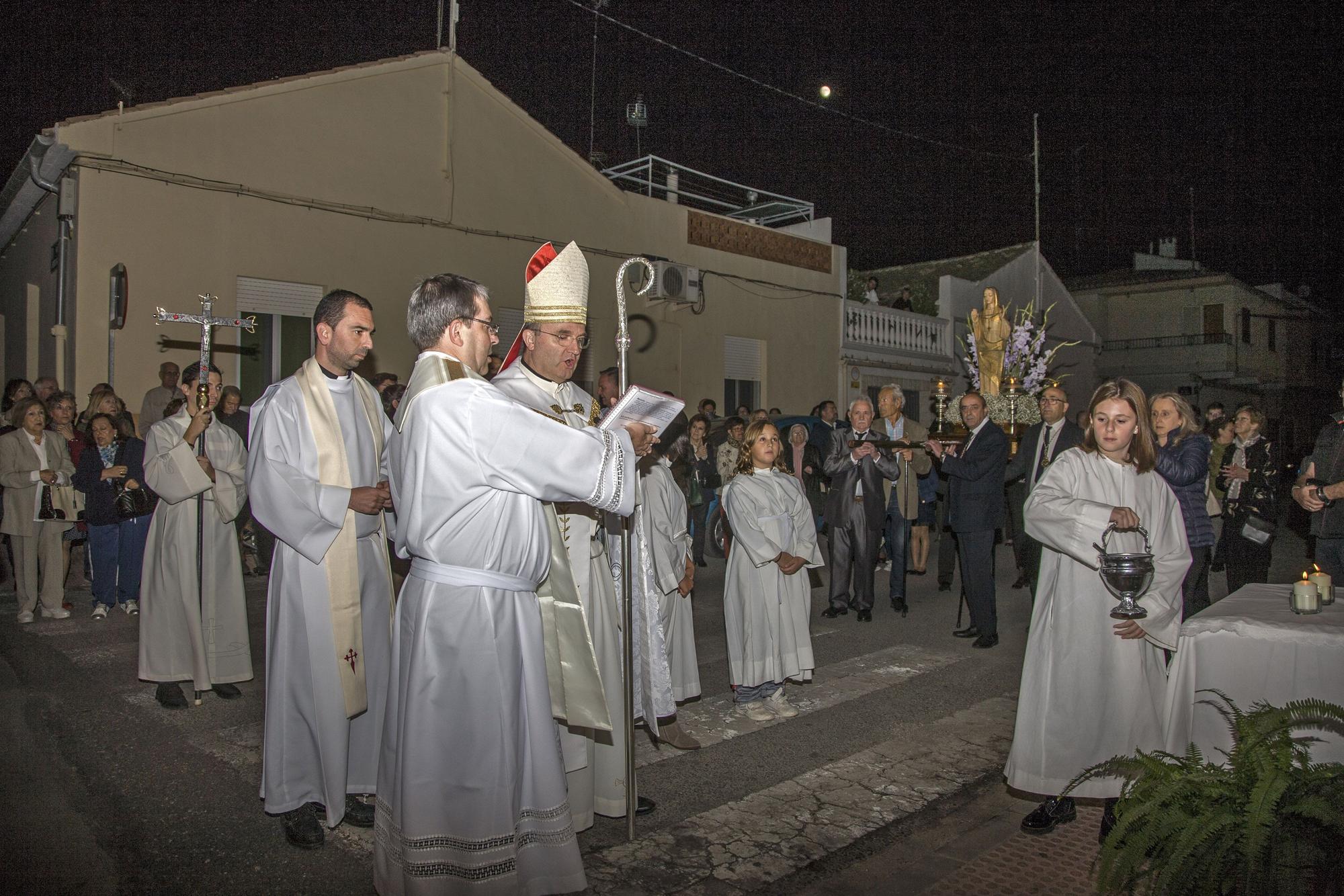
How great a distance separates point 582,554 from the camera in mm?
4168

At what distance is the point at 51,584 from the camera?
28.2ft

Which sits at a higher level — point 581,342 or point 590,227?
point 590,227

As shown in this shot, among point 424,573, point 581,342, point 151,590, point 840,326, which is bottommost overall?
point 151,590

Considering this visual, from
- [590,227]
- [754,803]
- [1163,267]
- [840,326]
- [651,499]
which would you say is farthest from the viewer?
[1163,267]

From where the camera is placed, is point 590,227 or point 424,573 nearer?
point 424,573

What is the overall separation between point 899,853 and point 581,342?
2.50 meters

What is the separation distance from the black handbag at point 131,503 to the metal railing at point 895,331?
1615 centimetres

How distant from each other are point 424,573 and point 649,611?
1.25 meters

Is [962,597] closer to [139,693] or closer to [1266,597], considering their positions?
[1266,597]

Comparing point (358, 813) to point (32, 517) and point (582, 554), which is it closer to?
point (582, 554)

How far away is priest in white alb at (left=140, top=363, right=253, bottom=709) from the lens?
19.2 feet

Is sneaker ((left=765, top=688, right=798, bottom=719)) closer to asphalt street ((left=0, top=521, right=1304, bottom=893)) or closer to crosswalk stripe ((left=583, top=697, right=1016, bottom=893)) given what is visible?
asphalt street ((left=0, top=521, right=1304, bottom=893))

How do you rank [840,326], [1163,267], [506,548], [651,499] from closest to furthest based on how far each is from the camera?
[506,548] → [651,499] → [840,326] → [1163,267]

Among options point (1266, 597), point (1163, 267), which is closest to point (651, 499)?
point (1266, 597)
